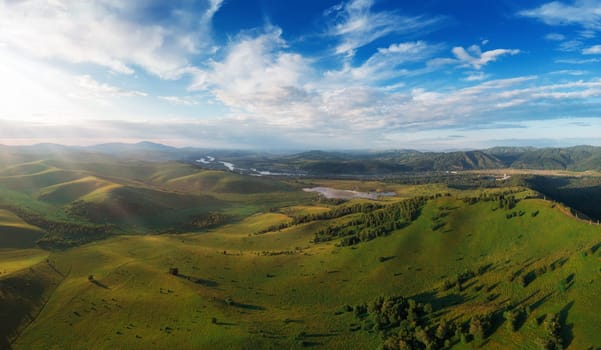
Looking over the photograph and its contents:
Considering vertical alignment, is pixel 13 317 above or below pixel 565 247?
below

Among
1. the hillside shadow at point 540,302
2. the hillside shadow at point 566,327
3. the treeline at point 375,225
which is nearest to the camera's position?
the hillside shadow at point 566,327

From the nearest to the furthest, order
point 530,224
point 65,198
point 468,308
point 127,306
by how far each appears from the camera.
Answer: point 468,308, point 127,306, point 530,224, point 65,198

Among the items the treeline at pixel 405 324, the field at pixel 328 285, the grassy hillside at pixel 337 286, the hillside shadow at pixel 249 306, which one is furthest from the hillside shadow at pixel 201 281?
the treeline at pixel 405 324

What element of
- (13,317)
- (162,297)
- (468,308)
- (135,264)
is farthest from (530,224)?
(13,317)

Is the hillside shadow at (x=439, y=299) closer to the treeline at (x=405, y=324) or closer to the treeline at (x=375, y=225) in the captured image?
the treeline at (x=405, y=324)

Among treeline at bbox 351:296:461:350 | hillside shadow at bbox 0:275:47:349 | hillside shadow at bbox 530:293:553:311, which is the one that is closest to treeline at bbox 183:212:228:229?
hillside shadow at bbox 0:275:47:349

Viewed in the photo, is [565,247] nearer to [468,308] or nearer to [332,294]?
[468,308]
